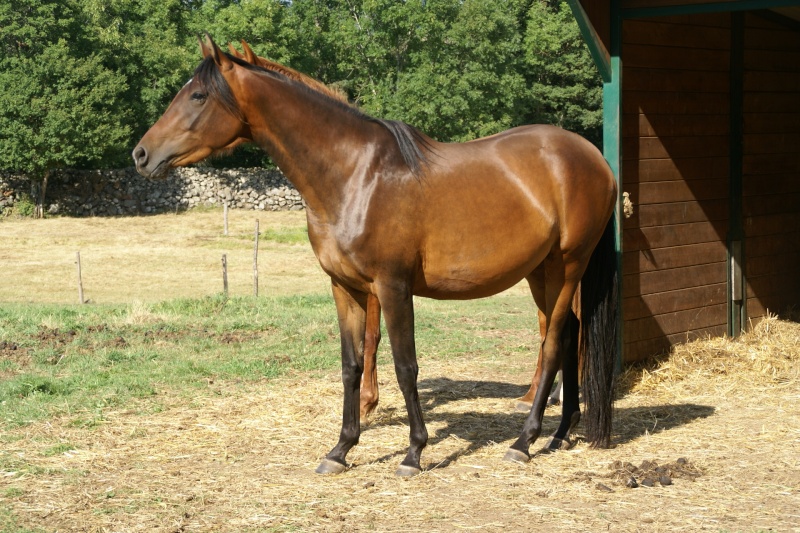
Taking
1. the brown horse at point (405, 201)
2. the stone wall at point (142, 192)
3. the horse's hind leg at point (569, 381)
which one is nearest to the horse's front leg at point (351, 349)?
the brown horse at point (405, 201)

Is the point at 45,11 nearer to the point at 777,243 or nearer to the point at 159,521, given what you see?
the point at 777,243

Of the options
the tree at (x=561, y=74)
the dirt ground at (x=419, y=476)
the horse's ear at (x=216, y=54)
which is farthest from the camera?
the tree at (x=561, y=74)

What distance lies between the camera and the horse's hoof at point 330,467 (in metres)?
4.73

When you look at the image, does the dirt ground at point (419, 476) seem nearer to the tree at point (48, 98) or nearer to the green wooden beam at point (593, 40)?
the green wooden beam at point (593, 40)

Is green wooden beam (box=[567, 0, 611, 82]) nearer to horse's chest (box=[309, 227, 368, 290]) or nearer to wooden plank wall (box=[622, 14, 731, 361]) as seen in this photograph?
wooden plank wall (box=[622, 14, 731, 361])

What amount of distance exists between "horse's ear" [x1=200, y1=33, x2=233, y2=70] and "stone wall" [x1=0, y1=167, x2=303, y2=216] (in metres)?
26.1

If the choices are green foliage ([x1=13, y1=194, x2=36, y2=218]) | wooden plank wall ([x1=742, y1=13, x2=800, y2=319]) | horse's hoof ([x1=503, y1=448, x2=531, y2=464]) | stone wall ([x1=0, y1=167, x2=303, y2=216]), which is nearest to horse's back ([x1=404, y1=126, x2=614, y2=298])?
horse's hoof ([x1=503, y1=448, x2=531, y2=464])

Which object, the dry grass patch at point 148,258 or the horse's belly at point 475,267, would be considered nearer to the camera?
the horse's belly at point 475,267

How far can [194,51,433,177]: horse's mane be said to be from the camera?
4461 mm

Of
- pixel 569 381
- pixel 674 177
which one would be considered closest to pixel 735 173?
pixel 674 177

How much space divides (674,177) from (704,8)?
1.43 metres

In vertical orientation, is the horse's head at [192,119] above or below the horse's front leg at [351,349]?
above

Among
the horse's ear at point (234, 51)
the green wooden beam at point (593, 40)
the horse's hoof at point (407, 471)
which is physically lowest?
the horse's hoof at point (407, 471)

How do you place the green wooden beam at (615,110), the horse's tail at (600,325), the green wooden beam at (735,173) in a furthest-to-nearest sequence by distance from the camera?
1. the green wooden beam at (735,173)
2. the green wooden beam at (615,110)
3. the horse's tail at (600,325)
